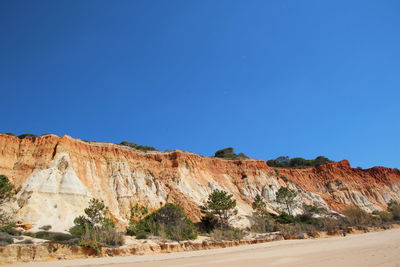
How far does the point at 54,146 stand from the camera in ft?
115

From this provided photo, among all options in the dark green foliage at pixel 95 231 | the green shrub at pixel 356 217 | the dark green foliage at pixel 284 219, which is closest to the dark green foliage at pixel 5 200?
the dark green foliage at pixel 95 231

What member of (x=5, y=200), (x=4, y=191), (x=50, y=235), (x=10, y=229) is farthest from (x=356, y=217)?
(x=4, y=191)

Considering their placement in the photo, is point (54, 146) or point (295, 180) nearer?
point (54, 146)

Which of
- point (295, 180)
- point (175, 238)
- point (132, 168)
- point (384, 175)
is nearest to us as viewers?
point (175, 238)

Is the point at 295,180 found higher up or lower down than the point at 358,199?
higher up

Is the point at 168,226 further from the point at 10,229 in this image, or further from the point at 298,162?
the point at 298,162

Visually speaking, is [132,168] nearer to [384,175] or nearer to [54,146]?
[54,146]

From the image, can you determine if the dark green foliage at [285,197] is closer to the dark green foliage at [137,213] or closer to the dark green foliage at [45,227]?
the dark green foliage at [137,213]

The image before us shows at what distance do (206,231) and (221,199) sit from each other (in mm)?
4355

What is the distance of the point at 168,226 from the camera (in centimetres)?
2817

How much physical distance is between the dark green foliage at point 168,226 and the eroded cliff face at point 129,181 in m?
3.86

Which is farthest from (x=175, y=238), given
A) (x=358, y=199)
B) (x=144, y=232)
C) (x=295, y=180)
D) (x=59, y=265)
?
(x=358, y=199)

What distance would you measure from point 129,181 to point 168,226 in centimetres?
1123

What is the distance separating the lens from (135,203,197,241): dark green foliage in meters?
25.1
